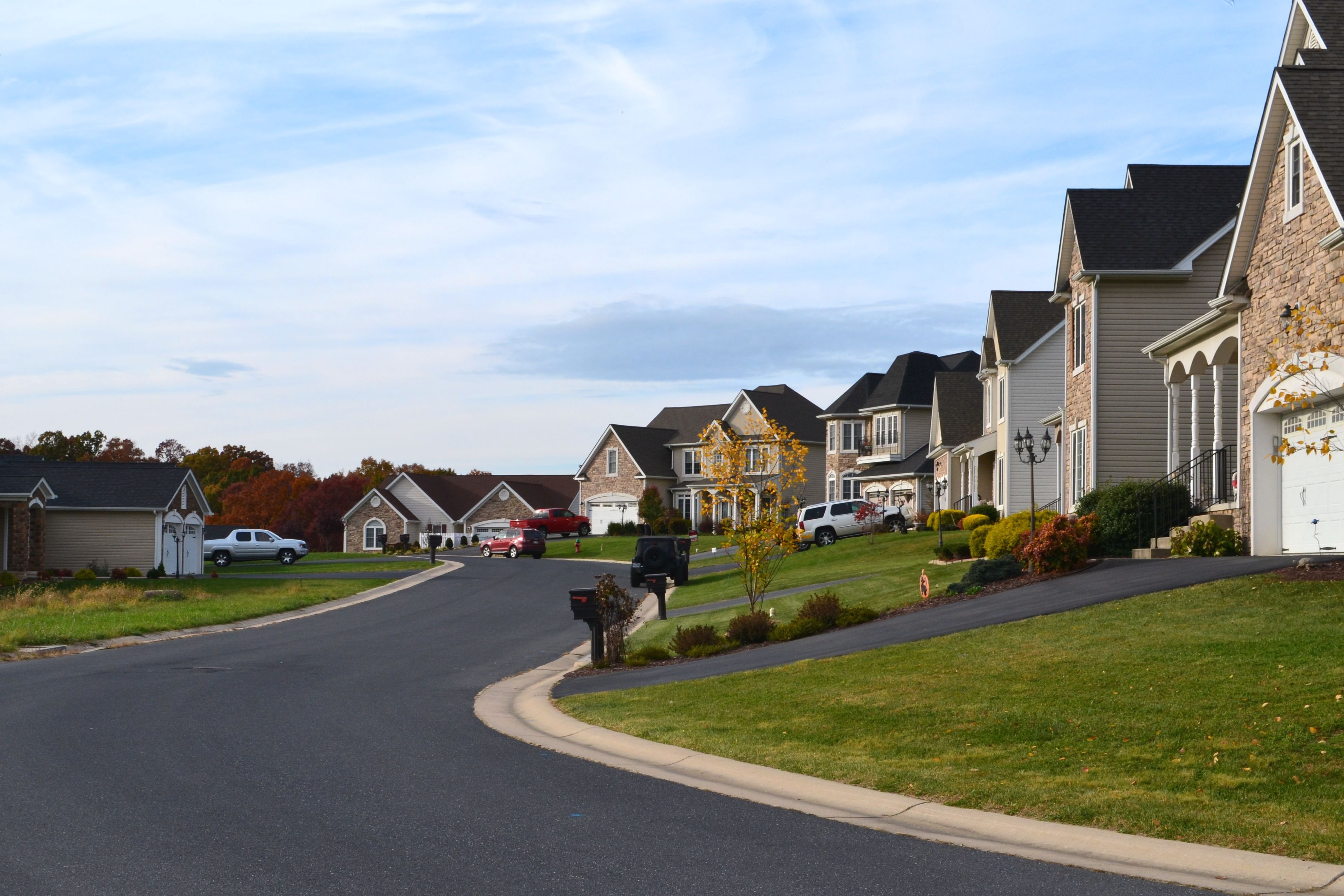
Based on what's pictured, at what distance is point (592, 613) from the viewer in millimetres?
18344

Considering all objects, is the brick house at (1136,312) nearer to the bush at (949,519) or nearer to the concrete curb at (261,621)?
the bush at (949,519)

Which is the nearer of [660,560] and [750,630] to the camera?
[750,630]

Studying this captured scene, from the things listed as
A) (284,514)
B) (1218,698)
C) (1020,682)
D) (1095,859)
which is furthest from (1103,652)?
(284,514)

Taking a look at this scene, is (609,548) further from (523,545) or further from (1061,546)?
(1061,546)

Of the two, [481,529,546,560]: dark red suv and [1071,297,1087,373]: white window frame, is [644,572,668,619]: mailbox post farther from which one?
[481,529,546,560]: dark red suv

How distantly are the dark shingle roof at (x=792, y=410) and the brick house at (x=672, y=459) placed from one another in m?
0.07

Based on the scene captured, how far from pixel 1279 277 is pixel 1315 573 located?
579 cm

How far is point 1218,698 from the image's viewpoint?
10484mm

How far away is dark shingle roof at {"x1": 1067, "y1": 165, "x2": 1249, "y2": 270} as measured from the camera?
28328 mm

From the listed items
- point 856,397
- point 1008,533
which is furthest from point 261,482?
point 1008,533

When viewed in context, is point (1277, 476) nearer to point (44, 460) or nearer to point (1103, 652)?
point (1103, 652)

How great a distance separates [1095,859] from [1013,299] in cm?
3741

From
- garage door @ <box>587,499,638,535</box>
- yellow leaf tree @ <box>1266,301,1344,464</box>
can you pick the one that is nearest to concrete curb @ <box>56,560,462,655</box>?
yellow leaf tree @ <box>1266,301,1344,464</box>

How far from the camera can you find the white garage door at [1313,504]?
18.7 metres
